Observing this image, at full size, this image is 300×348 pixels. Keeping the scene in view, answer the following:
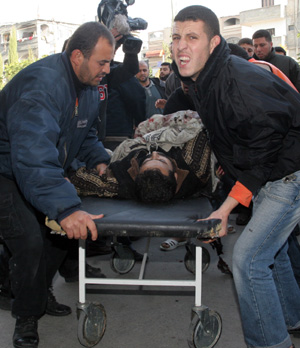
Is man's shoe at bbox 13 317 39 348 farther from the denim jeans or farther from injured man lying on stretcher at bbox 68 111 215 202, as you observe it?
injured man lying on stretcher at bbox 68 111 215 202

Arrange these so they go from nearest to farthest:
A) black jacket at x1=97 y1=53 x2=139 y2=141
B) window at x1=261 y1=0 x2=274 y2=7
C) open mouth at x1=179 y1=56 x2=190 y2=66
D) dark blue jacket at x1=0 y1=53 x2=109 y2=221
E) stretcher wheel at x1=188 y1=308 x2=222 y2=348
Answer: dark blue jacket at x1=0 y1=53 x2=109 y2=221
open mouth at x1=179 y1=56 x2=190 y2=66
stretcher wheel at x1=188 y1=308 x2=222 y2=348
black jacket at x1=97 y1=53 x2=139 y2=141
window at x1=261 y1=0 x2=274 y2=7

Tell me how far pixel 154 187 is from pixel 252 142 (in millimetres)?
1083

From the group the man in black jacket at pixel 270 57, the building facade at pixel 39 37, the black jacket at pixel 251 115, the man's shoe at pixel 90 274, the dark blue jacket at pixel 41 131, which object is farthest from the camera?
the building facade at pixel 39 37

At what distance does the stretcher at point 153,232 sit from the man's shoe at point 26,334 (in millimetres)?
296

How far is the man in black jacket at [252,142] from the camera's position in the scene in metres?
2.15

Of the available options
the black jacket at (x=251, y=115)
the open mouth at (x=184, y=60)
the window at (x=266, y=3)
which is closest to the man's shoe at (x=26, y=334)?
the black jacket at (x=251, y=115)

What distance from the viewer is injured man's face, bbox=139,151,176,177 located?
3.33 metres

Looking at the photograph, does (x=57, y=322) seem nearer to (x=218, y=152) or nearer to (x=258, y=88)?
(x=218, y=152)

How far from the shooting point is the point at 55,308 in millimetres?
3203

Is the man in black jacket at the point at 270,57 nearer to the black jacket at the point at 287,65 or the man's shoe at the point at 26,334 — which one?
the black jacket at the point at 287,65

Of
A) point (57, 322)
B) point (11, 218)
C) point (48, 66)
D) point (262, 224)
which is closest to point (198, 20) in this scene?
point (48, 66)

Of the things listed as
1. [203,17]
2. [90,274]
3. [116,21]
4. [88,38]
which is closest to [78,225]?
[88,38]

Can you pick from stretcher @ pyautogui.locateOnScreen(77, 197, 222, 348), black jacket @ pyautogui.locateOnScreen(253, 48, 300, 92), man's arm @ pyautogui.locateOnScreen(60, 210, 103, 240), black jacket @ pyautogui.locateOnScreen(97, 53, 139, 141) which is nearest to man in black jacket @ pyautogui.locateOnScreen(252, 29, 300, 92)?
black jacket @ pyautogui.locateOnScreen(253, 48, 300, 92)

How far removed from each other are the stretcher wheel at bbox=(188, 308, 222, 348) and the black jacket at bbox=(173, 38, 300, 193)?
0.86m
